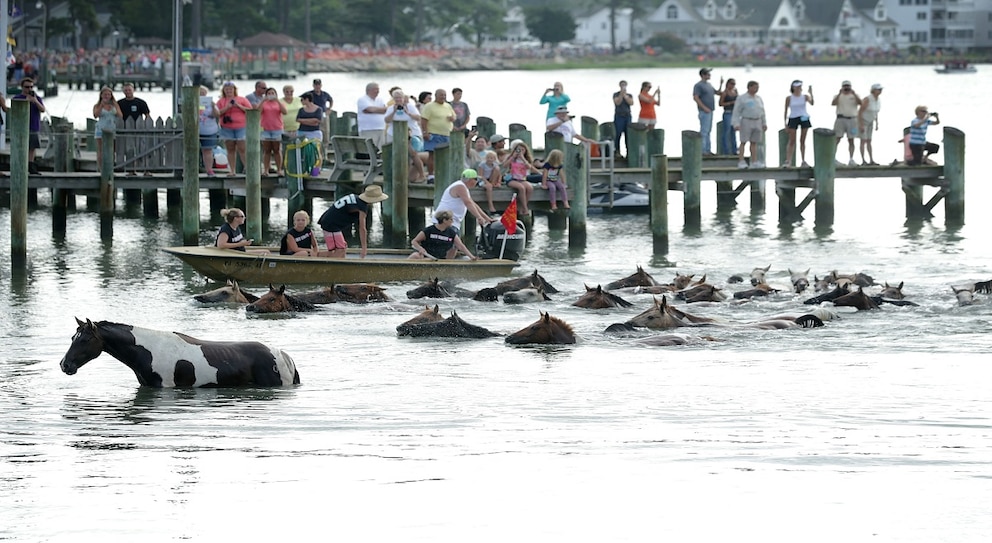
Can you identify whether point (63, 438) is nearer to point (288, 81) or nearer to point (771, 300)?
point (771, 300)

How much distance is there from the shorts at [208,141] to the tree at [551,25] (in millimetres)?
149159

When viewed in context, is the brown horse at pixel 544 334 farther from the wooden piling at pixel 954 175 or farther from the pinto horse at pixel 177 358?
the wooden piling at pixel 954 175

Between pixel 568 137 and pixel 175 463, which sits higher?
pixel 568 137

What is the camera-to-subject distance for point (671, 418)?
14.0 m

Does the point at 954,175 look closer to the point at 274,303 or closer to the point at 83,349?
the point at 274,303

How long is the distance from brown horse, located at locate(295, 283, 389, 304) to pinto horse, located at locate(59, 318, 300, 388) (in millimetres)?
5294

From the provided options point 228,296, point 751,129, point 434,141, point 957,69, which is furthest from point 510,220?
point 957,69

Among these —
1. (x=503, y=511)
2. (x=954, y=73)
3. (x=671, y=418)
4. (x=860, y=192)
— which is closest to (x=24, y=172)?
(x=671, y=418)

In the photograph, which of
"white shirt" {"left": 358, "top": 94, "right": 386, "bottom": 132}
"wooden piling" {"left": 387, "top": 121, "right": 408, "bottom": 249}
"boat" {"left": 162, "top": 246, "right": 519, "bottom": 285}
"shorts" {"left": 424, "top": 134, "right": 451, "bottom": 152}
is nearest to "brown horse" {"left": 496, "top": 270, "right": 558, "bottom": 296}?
"boat" {"left": 162, "top": 246, "right": 519, "bottom": 285}

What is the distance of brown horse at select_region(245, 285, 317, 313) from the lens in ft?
65.7

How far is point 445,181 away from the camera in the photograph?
25594mm

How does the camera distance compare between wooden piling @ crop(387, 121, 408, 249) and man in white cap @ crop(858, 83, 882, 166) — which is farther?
man in white cap @ crop(858, 83, 882, 166)

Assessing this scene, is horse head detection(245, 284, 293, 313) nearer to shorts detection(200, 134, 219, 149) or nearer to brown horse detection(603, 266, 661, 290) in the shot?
brown horse detection(603, 266, 661, 290)

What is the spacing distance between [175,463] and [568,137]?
17.3 meters
